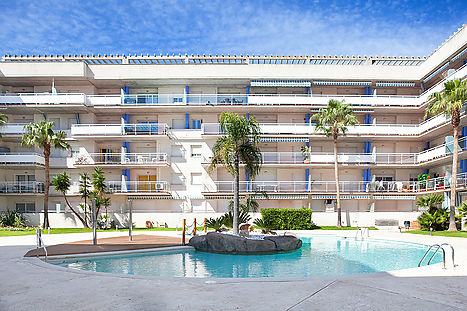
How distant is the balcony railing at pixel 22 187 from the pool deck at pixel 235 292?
26927 mm

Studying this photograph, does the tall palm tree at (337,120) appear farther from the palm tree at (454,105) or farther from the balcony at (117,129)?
the balcony at (117,129)

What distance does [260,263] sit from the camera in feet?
43.9

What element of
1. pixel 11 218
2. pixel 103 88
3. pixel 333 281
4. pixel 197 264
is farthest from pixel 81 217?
pixel 333 281

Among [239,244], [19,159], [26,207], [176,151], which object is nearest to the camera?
[239,244]

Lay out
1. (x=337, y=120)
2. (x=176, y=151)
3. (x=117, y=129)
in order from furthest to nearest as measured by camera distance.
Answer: (x=176, y=151), (x=117, y=129), (x=337, y=120)

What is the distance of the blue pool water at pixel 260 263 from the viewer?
454 inches

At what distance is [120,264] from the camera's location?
12.8 m

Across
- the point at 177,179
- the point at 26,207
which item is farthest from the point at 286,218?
the point at 26,207

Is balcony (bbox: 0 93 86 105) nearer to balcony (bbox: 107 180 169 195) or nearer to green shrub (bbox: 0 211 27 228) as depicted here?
balcony (bbox: 107 180 169 195)

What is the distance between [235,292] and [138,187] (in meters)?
28.7

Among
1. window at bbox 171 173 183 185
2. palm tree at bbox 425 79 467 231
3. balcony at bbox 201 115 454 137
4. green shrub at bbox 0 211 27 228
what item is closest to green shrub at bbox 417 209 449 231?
palm tree at bbox 425 79 467 231

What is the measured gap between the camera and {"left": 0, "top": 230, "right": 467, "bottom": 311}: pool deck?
631 centimetres

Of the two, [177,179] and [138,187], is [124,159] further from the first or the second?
[177,179]

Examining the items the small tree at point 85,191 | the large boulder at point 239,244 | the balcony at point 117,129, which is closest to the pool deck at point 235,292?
the large boulder at point 239,244
